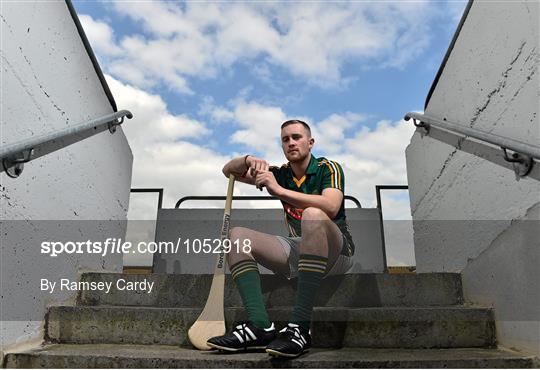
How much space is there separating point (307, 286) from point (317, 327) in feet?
0.99

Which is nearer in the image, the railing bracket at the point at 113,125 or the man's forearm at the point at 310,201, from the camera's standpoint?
the man's forearm at the point at 310,201

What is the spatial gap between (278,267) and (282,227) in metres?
2.69

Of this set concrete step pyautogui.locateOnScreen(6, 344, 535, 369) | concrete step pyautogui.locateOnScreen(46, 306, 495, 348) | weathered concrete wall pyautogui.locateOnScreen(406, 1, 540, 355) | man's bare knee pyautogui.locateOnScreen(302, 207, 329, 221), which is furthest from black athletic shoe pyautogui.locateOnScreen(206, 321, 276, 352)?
weathered concrete wall pyautogui.locateOnScreen(406, 1, 540, 355)

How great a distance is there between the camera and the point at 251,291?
1652 millimetres

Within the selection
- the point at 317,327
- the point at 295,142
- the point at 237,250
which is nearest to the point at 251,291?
the point at 237,250

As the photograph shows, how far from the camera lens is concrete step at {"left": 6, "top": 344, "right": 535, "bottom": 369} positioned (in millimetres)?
1466

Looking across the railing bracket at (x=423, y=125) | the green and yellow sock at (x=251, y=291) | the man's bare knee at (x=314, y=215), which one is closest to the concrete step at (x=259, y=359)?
the green and yellow sock at (x=251, y=291)

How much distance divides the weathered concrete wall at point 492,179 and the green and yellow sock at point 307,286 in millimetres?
797

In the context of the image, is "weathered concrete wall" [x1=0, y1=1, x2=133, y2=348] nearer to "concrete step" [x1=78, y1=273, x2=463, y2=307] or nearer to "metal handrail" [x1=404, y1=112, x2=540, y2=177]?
"concrete step" [x1=78, y1=273, x2=463, y2=307]

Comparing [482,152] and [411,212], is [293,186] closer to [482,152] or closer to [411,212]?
[482,152]

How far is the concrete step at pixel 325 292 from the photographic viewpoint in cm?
211

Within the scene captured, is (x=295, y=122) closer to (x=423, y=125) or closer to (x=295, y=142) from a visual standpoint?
(x=295, y=142)

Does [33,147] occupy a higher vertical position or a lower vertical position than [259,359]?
higher

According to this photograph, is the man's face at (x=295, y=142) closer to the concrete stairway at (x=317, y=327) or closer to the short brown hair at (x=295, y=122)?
the short brown hair at (x=295, y=122)
